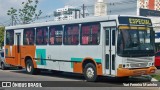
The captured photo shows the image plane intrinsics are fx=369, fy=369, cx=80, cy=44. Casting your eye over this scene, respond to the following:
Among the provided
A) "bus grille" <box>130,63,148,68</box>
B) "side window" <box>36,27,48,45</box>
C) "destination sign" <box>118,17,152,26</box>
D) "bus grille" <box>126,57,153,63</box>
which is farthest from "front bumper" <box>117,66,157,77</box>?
"side window" <box>36,27,48,45</box>

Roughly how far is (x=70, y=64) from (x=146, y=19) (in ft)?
14.8

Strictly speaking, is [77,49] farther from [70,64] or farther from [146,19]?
[146,19]

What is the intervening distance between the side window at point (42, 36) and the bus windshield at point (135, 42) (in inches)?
243

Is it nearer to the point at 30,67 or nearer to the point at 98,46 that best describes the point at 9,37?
the point at 30,67

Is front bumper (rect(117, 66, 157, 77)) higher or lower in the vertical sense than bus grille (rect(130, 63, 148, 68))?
lower

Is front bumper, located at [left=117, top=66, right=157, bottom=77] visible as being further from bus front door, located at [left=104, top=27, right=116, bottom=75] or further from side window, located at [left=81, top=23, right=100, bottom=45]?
side window, located at [left=81, top=23, right=100, bottom=45]

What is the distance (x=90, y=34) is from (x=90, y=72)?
1.79 m

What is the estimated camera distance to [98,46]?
16844 millimetres

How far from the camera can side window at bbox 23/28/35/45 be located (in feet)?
73.0

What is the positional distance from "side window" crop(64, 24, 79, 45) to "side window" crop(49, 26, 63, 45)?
48 cm

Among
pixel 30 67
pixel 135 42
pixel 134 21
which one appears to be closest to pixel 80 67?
pixel 135 42

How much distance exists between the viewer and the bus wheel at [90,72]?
16984 mm

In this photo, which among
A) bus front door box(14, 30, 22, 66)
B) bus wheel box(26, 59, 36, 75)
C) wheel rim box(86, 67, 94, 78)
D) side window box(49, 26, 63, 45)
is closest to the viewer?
wheel rim box(86, 67, 94, 78)

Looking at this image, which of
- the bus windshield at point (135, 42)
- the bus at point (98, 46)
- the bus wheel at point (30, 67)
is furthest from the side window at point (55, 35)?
the bus windshield at point (135, 42)
